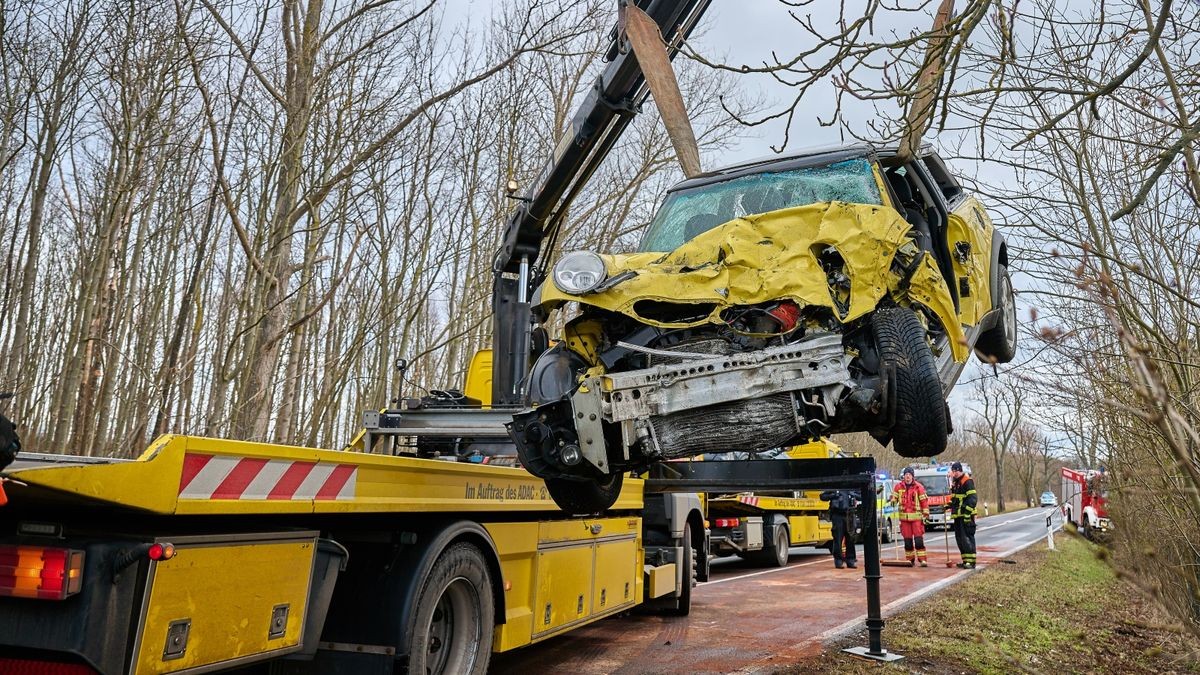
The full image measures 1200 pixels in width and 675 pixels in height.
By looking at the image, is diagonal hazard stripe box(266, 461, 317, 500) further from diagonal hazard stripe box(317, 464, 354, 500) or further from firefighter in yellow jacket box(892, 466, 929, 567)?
firefighter in yellow jacket box(892, 466, 929, 567)

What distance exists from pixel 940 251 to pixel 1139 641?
4616 millimetres

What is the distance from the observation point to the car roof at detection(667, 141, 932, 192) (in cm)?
533

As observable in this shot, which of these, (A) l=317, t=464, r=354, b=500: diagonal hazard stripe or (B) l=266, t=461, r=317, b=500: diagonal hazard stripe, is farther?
(A) l=317, t=464, r=354, b=500: diagonal hazard stripe

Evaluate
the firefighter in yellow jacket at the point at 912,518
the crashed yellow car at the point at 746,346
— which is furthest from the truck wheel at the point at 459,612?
the firefighter in yellow jacket at the point at 912,518

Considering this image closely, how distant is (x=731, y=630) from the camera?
7.91 metres

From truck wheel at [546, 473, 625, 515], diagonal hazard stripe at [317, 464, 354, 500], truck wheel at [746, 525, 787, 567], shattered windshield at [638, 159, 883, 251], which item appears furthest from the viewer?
truck wheel at [746, 525, 787, 567]

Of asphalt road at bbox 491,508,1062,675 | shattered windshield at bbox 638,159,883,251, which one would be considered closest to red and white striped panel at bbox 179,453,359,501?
shattered windshield at bbox 638,159,883,251

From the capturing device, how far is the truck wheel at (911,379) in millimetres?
4273

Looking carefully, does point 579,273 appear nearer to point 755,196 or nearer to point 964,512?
point 755,196

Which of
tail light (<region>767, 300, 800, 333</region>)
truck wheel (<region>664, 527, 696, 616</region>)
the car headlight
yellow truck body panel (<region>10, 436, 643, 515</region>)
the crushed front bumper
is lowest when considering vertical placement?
truck wheel (<region>664, 527, 696, 616</region>)

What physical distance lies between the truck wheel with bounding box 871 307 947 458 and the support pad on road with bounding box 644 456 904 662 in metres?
1.74

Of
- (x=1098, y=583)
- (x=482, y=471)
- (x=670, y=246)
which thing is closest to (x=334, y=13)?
(x=670, y=246)

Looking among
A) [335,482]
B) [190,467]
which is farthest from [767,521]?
[190,467]

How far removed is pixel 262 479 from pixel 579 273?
1967 millimetres
